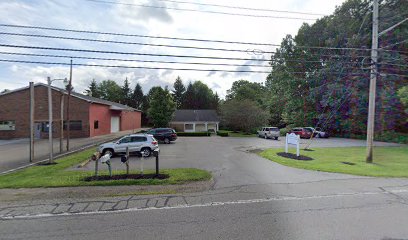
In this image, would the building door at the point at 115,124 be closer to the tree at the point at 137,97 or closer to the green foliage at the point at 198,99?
the tree at the point at 137,97

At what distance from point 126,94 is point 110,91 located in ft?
21.6

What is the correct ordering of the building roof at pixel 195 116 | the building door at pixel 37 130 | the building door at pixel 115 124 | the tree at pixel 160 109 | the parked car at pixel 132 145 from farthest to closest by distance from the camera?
the building roof at pixel 195 116 < the tree at pixel 160 109 < the building door at pixel 115 124 < the building door at pixel 37 130 < the parked car at pixel 132 145

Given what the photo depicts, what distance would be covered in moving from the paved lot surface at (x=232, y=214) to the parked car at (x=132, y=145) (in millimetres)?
8454

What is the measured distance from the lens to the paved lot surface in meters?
4.91

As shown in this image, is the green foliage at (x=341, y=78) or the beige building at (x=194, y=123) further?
the beige building at (x=194, y=123)

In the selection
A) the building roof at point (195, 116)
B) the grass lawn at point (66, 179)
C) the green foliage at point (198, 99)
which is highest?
the green foliage at point (198, 99)

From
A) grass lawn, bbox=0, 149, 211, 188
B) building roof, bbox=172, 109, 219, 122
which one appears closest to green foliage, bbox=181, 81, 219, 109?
building roof, bbox=172, 109, 219, 122

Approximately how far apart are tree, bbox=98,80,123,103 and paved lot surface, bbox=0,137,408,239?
69.9 meters

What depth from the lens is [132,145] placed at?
1606 cm

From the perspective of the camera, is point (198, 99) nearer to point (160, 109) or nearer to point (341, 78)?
point (160, 109)

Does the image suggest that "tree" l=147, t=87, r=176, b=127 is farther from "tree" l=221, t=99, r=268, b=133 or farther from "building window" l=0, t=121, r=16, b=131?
"building window" l=0, t=121, r=16, b=131

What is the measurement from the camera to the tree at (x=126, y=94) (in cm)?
7212

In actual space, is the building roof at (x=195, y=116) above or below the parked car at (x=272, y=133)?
above

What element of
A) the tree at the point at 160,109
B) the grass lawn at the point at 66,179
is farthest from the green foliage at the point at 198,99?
the grass lawn at the point at 66,179
